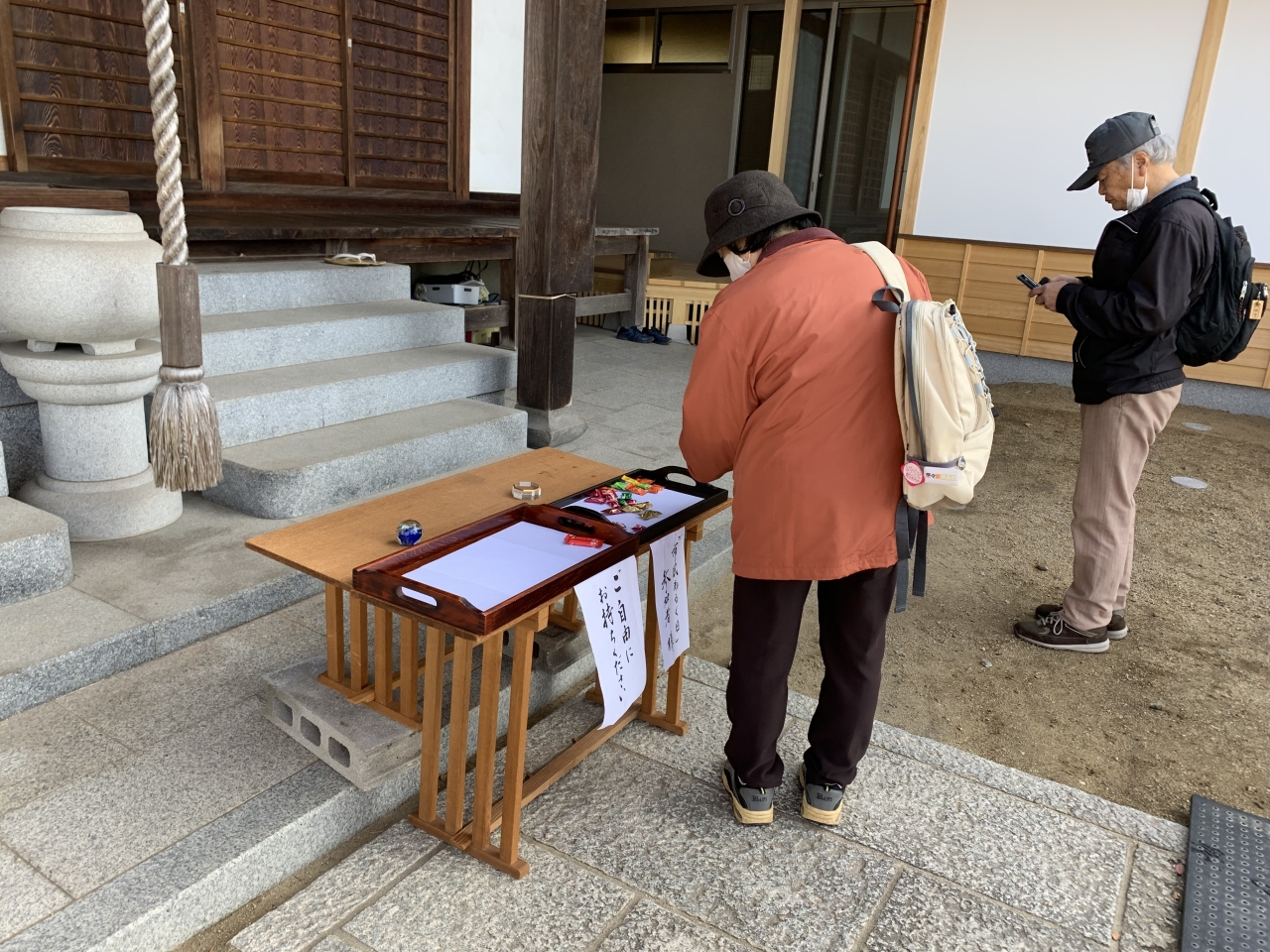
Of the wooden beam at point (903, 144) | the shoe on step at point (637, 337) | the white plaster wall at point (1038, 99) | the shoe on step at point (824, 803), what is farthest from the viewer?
the shoe on step at point (637, 337)

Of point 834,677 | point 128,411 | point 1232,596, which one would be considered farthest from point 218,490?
point 1232,596

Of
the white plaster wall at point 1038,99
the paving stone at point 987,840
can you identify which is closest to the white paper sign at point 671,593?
the paving stone at point 987,840

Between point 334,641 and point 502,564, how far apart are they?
2.20 feet

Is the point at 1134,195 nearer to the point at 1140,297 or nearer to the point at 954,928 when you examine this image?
the point at 1140,297

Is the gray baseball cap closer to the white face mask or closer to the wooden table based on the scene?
the white face mask

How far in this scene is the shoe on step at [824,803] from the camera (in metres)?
2.49

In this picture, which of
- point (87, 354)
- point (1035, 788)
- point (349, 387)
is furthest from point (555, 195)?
point (1035, 788)

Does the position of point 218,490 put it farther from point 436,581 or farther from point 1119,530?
point 1119,530

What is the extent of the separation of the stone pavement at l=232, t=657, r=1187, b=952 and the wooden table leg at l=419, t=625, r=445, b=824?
0.32ft

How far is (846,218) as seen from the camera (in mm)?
10688

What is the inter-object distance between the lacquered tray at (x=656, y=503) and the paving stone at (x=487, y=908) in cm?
85

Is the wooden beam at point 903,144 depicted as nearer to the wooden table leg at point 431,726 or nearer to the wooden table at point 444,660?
the wooden table at point 444,660

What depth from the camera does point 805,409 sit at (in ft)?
6.85

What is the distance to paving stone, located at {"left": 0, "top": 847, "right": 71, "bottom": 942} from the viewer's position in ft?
6.10
